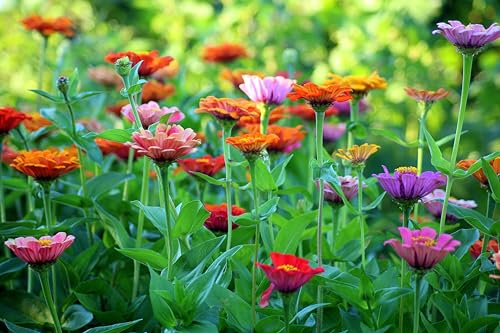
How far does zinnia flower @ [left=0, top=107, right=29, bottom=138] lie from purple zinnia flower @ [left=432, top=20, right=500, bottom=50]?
564mm

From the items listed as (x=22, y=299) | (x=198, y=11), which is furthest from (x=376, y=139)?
(x=22, y=299)

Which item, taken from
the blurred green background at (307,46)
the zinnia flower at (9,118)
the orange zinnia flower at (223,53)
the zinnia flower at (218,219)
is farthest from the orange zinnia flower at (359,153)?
the blurred green background at (307,46)

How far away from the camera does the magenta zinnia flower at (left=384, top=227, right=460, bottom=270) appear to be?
70 cm

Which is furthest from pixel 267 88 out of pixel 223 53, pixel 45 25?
Result: pixel 223 53

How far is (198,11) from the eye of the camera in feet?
8.11

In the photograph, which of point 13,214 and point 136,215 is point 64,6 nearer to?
point 13,214

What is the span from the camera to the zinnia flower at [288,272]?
704mm

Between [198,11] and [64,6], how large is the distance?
0.63 metres

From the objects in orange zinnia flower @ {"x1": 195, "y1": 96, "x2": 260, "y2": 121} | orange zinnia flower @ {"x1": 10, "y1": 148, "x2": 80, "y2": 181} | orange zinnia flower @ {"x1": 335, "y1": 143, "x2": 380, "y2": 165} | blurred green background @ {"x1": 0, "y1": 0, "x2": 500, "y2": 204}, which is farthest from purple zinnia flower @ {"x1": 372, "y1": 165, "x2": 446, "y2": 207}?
blurred green background @ {"x1": 0, "y1": 0, "x2": 500, "y2": 204}

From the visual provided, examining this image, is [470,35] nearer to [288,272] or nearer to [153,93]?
[288,272]

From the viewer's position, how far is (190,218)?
84 cm

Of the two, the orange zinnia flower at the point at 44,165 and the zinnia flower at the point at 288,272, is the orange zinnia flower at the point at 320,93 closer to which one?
the zinnia flower at the point at 288,272

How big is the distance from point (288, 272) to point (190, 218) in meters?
0.17

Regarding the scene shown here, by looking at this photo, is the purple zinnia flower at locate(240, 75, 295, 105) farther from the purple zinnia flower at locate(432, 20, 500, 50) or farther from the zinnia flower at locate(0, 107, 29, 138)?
the zinnia flower at locate(0, 107, 29, 138)
